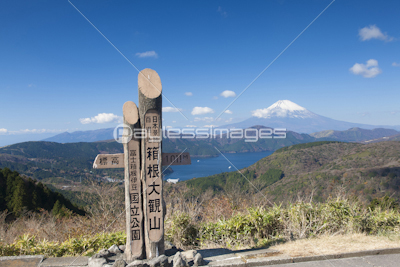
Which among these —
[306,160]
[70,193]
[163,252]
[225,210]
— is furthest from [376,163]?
[70,193]

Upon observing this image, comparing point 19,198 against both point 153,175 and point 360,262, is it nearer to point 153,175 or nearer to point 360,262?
point 153,175

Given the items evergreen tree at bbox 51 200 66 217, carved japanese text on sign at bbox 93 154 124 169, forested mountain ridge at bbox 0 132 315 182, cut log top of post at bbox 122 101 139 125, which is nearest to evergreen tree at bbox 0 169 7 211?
evergreen tree at bbox 51 200 66 217

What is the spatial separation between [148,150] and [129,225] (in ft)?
4.18

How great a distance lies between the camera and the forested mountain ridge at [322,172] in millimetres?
27422

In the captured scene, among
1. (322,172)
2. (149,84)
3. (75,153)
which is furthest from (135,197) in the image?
(75,153)

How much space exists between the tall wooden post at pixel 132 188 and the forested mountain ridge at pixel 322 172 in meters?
11.4

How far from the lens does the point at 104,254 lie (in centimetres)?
400

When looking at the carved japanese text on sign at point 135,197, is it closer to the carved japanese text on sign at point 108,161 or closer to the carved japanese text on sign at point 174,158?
the carved japanese text on sign at point 108,161

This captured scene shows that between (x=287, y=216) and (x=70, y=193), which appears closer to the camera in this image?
(x=287, y=216)

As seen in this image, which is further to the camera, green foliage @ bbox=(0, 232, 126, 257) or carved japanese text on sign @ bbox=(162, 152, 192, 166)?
green foliage @ bbox=(0, 232, 126, 257)

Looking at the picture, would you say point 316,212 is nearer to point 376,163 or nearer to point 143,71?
point 143,71

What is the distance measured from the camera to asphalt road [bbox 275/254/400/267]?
3.78 metres

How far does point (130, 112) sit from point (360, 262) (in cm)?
446

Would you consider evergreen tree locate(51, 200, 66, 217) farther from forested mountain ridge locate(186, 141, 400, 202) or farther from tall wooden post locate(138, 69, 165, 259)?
tall wooden post locate(138, 69, 165, 259)
